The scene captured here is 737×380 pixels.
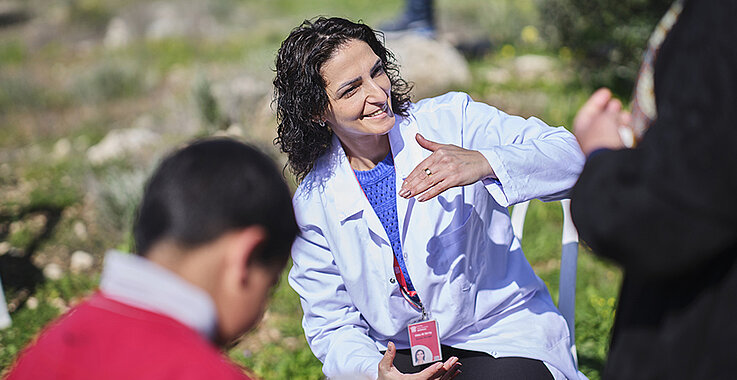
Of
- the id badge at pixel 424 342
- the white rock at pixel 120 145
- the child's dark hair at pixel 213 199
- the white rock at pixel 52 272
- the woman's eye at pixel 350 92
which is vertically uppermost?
the child's dark hair at pixel 213 199

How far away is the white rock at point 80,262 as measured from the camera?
445 centimetres

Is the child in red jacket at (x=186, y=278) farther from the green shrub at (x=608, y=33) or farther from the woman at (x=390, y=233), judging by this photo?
the green shrub at (x=608, y=33)

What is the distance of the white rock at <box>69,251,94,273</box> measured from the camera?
445cm

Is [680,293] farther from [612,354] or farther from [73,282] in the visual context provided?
[73,282]

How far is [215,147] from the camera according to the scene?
1.27m

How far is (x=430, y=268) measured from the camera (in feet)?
7.11

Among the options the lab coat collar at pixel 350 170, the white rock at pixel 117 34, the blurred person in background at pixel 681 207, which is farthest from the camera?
the white rock at pixel 117 34

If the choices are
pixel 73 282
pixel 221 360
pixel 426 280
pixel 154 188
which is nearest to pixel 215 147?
pixel 154 188

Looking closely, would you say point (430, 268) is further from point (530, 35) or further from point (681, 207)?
point (530, 35)

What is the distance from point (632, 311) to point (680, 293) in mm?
107

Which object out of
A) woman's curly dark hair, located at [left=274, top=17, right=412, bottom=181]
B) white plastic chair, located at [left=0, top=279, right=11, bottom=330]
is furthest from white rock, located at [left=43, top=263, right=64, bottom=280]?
woman's curly dark hair, located at [left=274, top=17, right=412, bottom=181]

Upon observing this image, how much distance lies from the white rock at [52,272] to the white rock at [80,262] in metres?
0.09

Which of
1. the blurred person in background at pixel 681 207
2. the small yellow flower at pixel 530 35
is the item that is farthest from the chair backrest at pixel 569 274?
the small yellow flower at pixel 530 35

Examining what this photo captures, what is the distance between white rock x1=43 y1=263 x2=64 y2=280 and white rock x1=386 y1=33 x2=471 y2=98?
3886 mm
